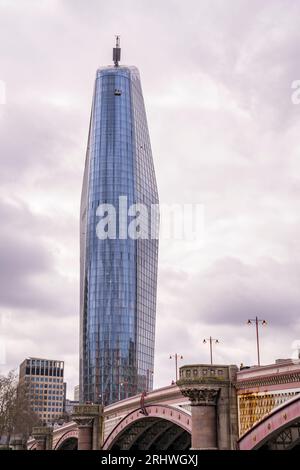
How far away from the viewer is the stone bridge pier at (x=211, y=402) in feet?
166

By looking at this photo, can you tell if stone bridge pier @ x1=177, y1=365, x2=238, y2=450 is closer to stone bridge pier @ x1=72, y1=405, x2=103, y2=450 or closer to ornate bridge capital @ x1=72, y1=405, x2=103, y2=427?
stone bridge pier @ x1=72, y1=405, x2=103, y2=450

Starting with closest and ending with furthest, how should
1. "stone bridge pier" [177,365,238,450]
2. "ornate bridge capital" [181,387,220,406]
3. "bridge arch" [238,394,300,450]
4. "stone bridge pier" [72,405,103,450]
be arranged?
"bridge arch" [238,394,300,450]
"stone bridge pier" [177,365,238,450]
"ornate bridge capital" [181,387,220,406]
"stone bridge pier" [72,405,103,450]

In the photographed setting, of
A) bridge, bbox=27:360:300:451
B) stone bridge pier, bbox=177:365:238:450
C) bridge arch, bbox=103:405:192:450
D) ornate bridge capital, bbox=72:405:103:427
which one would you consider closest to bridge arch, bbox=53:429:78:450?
ornate bridge capital, bbox=72:405:103:427

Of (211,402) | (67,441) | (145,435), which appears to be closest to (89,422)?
(145,435)

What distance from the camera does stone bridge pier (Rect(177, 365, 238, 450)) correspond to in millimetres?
50656

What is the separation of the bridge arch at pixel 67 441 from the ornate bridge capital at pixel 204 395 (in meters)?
57.5

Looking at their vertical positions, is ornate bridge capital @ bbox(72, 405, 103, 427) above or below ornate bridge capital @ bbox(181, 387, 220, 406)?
above

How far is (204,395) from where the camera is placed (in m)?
51.6

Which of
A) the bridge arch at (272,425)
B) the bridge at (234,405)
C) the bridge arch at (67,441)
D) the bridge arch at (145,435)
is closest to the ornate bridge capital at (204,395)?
the bridge at (234,405)

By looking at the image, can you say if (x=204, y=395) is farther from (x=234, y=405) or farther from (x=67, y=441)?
(x=67, y=441)
